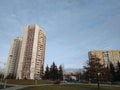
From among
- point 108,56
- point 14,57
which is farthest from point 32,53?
point 108,56

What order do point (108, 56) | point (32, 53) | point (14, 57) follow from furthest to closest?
point (14, 57), point (32, 53), point (108, 56)

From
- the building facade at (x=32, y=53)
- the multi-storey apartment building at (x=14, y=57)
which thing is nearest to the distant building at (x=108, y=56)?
the building facade at (x=32, y=53)

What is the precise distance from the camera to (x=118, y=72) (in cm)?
6981

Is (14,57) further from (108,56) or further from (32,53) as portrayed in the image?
(108,56)

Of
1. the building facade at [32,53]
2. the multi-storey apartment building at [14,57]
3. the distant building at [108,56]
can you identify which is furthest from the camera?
the multi-storey apartment building at [14,57]

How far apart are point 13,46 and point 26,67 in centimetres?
4573

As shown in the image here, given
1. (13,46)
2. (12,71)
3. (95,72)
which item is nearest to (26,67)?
(12,71)

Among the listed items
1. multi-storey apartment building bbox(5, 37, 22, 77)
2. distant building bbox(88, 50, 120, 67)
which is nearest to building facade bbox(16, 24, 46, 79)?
multi-storey apartment building bbox(5, 37, 22, 77)

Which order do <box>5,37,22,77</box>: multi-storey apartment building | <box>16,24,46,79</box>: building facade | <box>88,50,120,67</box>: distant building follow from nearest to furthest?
<box>88,50,120,67</box>: distant building < <box>16,24,46,79</box>: building facade < <box>5,37,22,77</box>: multi-storey apartment building

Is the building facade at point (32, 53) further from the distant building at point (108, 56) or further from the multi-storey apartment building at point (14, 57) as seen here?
the distant building at point (108, 56)

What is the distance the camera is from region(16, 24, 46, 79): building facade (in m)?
121

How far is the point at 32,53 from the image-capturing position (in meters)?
124

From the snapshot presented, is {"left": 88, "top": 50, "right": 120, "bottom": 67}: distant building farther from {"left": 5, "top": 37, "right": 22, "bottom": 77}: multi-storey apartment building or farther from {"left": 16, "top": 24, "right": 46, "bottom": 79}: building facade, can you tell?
{"left": 5, "top": 37, "right": 22, "bottom": 77}: multi-storey apartment building

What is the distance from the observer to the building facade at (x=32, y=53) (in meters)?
121
